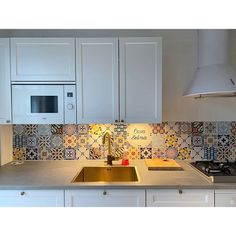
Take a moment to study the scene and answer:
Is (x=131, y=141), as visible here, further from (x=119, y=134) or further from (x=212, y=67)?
(x=212, y=67)

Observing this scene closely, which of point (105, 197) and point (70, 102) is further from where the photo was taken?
point (70, 102)

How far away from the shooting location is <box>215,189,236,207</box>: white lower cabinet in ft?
5.07

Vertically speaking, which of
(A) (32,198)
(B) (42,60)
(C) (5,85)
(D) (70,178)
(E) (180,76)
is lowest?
(A) (32,198)

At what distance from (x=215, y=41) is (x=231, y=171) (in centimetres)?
108

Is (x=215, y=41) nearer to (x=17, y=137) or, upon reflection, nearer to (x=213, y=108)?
(x=213, y=108)

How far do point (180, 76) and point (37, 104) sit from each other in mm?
1328

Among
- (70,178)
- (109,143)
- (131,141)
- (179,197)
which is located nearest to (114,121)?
(109,143)

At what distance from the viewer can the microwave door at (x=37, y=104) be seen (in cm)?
186

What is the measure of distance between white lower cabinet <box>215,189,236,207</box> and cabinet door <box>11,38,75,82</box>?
1439 millimetres

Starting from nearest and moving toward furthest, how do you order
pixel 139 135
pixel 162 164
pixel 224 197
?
pixel 224 197, pixel 162 164, pixel 139 135

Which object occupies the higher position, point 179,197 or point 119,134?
point 119,134

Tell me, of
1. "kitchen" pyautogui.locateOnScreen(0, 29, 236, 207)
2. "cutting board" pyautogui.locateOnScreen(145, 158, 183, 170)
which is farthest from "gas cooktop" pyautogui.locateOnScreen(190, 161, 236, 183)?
"cutting board" pyautogui.locateOnScreen(145, 158, 183, 170)

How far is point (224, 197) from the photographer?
1.55 metres
